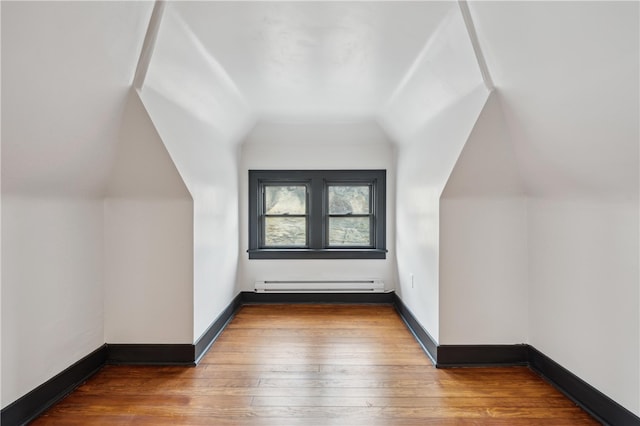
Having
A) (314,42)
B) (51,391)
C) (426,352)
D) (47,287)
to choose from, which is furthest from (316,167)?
(51,391)

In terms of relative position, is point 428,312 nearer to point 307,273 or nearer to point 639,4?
point 307,273

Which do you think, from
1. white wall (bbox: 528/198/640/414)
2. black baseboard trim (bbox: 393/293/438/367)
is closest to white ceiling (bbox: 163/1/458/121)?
white wall (bbox: 528/198/640/414)

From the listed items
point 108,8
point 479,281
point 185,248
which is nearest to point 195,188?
point 185,248

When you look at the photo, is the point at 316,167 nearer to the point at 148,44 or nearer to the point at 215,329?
the point at 215,329

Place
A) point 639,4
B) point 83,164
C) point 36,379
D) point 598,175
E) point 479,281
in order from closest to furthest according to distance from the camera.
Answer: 1. point 639,4
2. point 598,175
3. point 36,379
4. point 83,164
5. point 479,281

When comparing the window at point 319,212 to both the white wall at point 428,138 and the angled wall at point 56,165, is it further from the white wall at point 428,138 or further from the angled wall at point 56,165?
the angled wall at point 56,165

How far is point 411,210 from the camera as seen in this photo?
331cm

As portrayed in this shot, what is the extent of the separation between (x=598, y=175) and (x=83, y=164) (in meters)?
2.99

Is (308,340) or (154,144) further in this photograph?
(308,340)

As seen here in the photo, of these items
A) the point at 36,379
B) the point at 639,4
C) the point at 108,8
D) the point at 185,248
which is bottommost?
the point at 36,379

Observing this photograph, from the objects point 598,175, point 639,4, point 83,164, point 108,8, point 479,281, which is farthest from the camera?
point 479,281

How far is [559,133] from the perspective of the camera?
1.79m

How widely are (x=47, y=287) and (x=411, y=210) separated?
2.93 meters

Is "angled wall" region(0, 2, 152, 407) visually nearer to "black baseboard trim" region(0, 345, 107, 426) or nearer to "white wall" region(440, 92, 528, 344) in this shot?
"black baseboard trim" region(0, 345, 107, 426)
